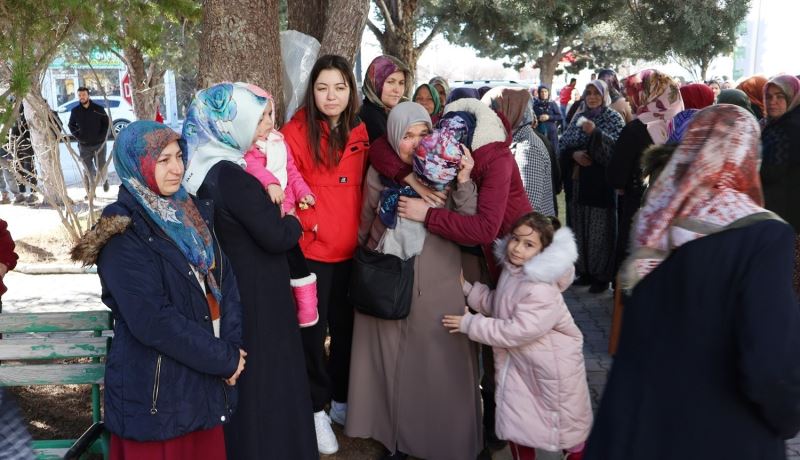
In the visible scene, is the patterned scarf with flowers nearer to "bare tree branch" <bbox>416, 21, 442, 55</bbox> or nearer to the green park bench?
the green park bench

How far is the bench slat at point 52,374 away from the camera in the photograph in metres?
3.01

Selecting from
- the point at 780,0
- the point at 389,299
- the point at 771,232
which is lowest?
the point at 389,299

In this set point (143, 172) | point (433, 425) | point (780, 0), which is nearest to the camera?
point (143, 172)

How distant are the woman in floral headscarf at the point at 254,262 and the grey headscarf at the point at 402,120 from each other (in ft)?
2.01

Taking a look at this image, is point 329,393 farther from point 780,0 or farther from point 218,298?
point 780,0

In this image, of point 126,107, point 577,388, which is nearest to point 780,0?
point 126,107

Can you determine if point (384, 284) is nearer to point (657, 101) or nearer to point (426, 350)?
point (426, 350)

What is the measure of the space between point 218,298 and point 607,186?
4.23 m

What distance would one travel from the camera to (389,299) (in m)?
3.20

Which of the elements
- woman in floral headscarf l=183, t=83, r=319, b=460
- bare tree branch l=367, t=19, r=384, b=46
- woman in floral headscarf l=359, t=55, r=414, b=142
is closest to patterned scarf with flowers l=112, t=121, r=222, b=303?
woman in floral headscarf l=183, t=83, r=319, b=460

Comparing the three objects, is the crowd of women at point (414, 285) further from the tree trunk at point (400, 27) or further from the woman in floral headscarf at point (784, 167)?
the tree trunk at point (400, 27)

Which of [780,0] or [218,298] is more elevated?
[780,0]

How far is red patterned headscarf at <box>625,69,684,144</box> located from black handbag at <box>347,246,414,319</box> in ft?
9.13

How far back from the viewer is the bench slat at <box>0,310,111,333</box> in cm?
305
